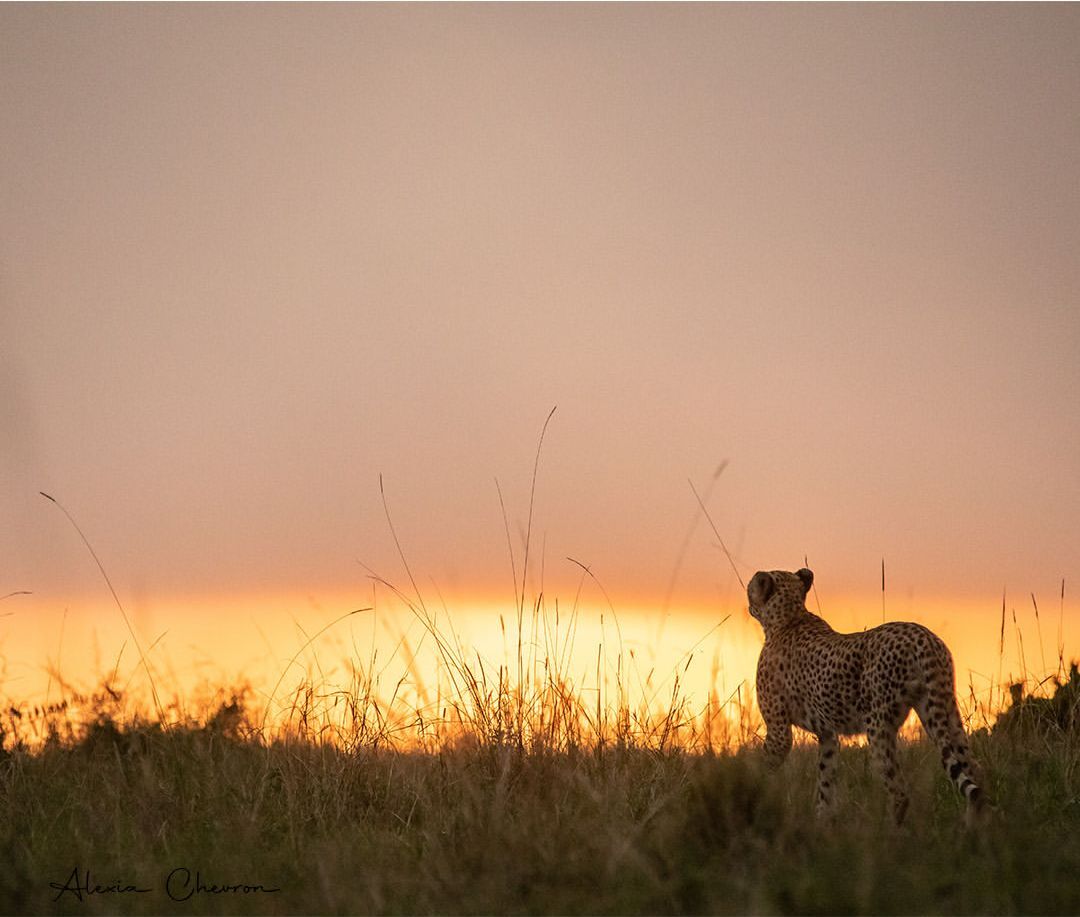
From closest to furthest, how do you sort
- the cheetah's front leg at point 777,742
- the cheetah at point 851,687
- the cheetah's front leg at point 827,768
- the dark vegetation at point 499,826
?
the dark vegetation at point 499,826, the cheetah at point 851,687, the cheetah's front leg at point 827,768, the cheetah's front leg at point 777,742

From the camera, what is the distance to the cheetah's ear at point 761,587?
273 inches

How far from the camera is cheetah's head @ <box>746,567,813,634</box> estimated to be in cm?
690

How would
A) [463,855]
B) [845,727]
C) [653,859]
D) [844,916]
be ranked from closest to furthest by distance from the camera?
[844,916] < [653,859] < [463,855] < [845,727]

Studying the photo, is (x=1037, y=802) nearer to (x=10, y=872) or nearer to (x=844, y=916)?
(x=844, y=916)

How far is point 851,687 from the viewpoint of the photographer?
593cm

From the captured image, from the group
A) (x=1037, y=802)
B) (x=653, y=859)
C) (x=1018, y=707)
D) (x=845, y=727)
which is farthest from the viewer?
(x=1018, y=707)

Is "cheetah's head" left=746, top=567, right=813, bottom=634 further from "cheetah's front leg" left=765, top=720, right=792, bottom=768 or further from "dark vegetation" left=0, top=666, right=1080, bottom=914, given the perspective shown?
"dark vegetation" left=0, top=666, right=1080, bottom=914

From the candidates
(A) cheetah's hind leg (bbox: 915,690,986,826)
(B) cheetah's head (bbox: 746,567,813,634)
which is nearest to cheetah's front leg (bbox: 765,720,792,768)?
(B) cheetah's head (bbox: 746,567,813,634)

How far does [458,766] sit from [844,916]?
255 centimetres

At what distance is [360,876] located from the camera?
164 inches

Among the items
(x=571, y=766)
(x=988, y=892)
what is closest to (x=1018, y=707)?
(x=571, y=766)
